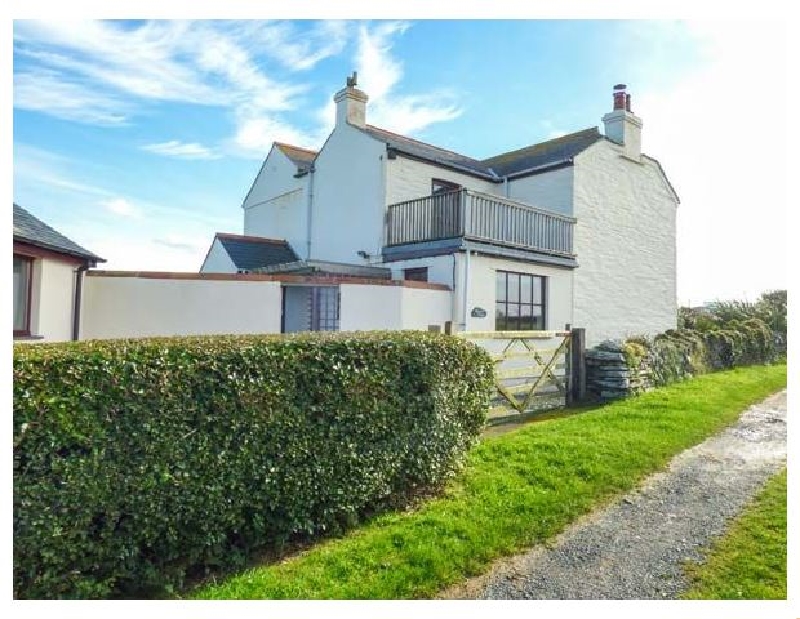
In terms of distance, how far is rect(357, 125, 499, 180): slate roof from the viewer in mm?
13485

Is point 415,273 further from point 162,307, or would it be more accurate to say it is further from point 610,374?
point 162,307

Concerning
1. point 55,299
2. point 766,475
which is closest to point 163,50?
point 55,299

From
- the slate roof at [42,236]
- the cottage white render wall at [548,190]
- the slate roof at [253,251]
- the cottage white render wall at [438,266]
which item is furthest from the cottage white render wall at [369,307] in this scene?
the cottage white render wall at [548,190]

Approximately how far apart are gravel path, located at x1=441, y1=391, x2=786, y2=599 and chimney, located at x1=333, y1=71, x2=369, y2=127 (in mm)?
12042

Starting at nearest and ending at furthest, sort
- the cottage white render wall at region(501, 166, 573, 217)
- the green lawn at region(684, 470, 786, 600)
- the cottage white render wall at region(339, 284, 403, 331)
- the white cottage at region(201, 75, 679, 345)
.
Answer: the green lawn at region(684, 470, 786, 600) → the cottage white render wall at region(339, 284, 403, 331) → the white cottage at region(201, 75, 679, 345) → the cottage white render wall at region(501, 166, 573, 217)

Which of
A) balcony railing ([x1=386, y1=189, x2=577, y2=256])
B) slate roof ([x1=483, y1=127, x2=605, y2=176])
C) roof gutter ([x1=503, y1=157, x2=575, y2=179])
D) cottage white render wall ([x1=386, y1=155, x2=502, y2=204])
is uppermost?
slate roof ([x1=483, y1=127, x2=605, y2=176])

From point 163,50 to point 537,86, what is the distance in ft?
13.3

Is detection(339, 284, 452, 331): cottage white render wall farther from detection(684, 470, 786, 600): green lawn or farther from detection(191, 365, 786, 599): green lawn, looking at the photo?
detection(684, 470, 786, 600): green lawn

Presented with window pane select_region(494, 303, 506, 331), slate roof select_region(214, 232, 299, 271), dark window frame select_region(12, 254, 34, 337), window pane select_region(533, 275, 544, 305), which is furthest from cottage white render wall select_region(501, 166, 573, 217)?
dark window frame select_region(12, 254, 34, 337)

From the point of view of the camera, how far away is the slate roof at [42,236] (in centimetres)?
699

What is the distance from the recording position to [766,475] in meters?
5.73

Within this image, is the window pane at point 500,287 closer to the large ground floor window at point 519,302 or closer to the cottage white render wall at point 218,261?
the large ground floor window at point 519,302

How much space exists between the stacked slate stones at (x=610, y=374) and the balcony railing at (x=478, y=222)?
3.58 m

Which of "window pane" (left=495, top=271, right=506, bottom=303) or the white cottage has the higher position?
the white cottage
